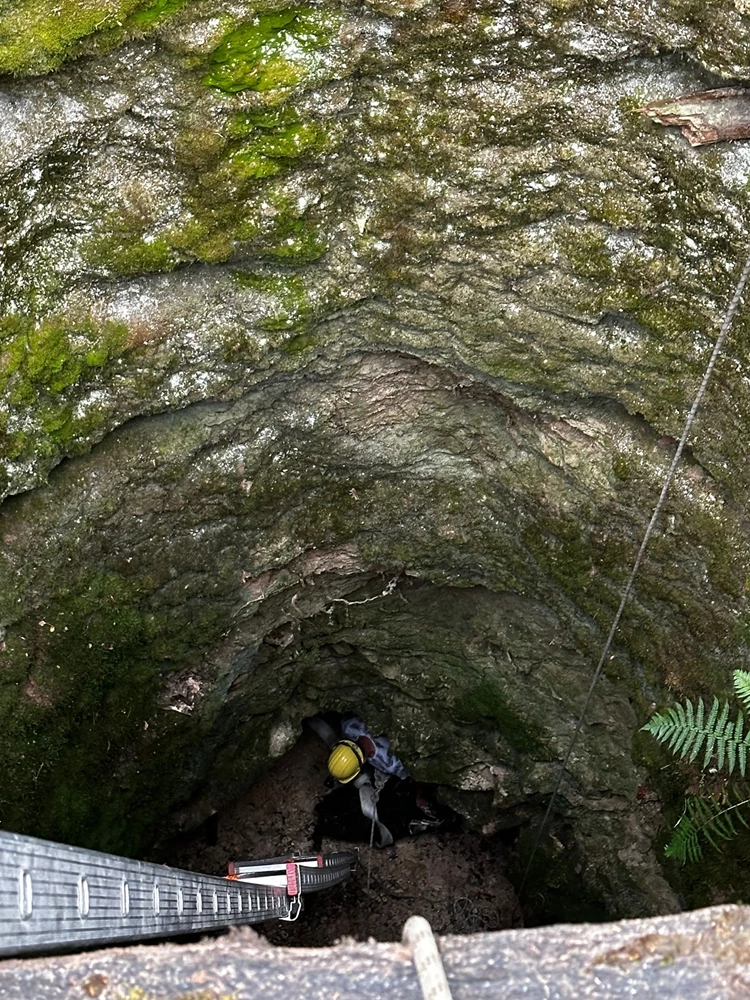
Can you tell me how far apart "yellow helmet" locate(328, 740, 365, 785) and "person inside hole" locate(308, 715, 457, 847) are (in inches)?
2.1

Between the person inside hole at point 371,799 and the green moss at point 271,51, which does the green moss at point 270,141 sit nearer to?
the green moss at point 271,51

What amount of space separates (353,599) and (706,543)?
101 inches

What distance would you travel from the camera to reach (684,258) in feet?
12.7

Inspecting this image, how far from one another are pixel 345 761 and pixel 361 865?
1.12 m

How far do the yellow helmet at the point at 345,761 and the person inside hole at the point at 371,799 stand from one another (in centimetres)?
5

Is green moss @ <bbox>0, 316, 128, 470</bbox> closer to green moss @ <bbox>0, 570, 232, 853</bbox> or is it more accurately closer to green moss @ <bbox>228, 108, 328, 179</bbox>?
green moss @ <bbox>0, 570, 232, 853</bbox>

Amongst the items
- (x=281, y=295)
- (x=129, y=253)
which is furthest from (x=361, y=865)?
(x=129, y=253)

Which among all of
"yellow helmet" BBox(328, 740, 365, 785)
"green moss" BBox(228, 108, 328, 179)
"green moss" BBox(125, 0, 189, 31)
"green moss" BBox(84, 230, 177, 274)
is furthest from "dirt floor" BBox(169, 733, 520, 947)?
"green moss" BBox(125, 0, 189, 31)

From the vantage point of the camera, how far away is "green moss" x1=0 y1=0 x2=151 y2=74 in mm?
3311

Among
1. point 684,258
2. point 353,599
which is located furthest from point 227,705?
point 684,258

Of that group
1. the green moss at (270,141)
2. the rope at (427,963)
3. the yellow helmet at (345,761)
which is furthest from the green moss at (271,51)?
the yellow helmet at (345,761)

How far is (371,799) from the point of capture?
7.55 meters

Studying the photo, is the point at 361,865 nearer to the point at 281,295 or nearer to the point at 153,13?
the point at 281,295

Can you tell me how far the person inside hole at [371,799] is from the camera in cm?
745
